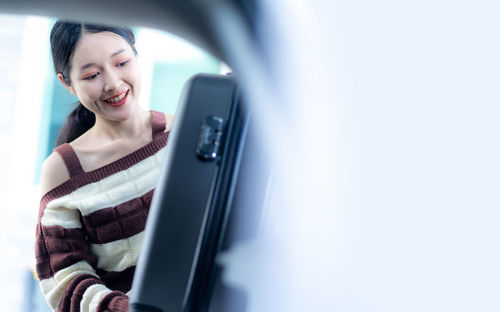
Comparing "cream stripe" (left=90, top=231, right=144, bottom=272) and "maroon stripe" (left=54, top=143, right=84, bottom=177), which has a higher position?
"maroon stripe" (left=54, top=143, right=84, bottom=177)

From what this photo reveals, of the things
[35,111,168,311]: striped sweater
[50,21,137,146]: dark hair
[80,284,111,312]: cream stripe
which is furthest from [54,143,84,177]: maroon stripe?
[80,284,111,312]: cream stripe

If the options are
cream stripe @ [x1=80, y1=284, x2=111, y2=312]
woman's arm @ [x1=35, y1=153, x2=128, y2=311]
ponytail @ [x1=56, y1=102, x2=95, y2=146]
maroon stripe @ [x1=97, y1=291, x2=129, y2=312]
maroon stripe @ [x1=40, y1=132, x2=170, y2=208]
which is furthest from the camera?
ponytail @ [x1=56, y1=102, x2=95, y2=146]

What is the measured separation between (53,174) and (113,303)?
0.40 metres

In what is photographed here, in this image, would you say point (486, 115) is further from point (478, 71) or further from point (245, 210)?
point (245, 210)

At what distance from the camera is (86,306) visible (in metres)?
0.80

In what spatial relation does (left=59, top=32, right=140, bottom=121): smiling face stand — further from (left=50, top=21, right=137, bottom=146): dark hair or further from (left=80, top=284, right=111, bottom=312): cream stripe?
(left=80, top=284, right=111, bottom=312): cream stripe

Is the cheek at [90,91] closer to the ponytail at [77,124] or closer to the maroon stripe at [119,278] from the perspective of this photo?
the ponytail at [77,124]

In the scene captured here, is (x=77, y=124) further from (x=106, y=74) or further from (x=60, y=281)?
(x=60, y=281)

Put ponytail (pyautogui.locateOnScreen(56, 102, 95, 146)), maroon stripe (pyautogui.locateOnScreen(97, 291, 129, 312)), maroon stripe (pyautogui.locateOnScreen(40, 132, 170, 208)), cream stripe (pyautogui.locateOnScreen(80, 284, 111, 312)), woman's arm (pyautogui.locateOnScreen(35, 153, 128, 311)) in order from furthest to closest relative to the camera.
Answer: ponytail (pyautogui.locateOnScreen(56, 102, 95, 146)) → maroon stripe (pyautogui.locateOnScreen(40, 132, 170, 208)) → woman's arm (pyautogui.locateOnScreen(35, 153, 128, 311)) → cream stripe (pyautogui.locateOnScreen(80, 284, 111, 312)) → maroon stripe (pyautogui.locateOnScreen(97, 291, 129, 312))

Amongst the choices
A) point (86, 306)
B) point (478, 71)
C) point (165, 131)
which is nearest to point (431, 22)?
point (478, 71)

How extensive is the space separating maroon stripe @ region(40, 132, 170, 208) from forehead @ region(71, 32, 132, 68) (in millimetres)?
162

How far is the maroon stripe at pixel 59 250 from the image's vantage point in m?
0.94

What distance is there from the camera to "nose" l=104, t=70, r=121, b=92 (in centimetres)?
100

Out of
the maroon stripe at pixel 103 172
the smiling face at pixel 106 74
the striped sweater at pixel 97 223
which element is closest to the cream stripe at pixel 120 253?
the striped sweater at pixel 97 223
